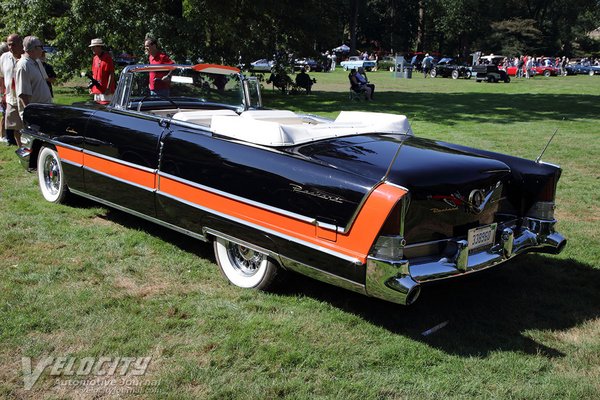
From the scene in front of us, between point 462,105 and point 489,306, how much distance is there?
15.2 m

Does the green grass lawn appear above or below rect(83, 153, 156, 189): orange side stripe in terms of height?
below

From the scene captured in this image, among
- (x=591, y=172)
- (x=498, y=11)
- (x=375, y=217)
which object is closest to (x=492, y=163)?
(x=375, y=217)

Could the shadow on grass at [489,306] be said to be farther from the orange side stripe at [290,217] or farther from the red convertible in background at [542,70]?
the red convertible in background at [542,70]

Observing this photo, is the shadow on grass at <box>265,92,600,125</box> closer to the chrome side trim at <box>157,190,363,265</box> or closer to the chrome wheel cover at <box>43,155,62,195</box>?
the chrome wheel cover at <box>43,155,62,195</box>

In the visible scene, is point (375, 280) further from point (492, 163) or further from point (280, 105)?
point (280, 105)

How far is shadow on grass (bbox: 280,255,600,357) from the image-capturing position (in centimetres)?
375

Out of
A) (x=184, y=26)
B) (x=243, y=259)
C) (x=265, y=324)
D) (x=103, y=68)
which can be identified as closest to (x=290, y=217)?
(x=265, y=324)

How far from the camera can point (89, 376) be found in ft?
10.5

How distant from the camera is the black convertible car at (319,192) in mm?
3570

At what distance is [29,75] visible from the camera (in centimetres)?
795

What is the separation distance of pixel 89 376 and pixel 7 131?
286 inches

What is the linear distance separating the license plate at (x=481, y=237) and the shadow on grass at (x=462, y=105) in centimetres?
1042

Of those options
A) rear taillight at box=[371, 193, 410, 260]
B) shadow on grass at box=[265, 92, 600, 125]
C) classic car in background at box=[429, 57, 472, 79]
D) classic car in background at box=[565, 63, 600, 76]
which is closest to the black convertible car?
rear taillight at box=[371, 193, 410, 260]

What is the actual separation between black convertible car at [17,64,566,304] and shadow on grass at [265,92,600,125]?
390 inches
